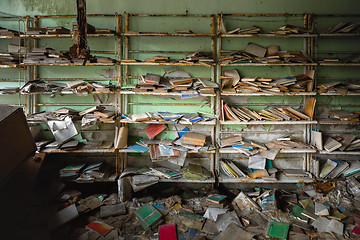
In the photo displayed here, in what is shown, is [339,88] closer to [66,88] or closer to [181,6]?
[181,6]

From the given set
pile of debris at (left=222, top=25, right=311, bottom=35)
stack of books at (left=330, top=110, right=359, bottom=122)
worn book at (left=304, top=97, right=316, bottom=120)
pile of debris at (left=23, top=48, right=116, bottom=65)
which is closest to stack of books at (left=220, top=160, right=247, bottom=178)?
worn book at (left=304, top=97, right=316, bottom=120)

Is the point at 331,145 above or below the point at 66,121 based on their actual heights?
below

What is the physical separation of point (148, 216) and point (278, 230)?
162 centimetres

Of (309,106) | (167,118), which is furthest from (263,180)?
(167,118)

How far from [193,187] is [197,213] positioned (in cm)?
67

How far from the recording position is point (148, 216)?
2906 millimetres

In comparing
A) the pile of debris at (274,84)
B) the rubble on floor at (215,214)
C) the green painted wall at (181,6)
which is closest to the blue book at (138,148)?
the rubble on floor at (215,214)

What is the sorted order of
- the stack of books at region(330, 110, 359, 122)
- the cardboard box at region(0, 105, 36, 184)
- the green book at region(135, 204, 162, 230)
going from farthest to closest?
1. the stack of books at region(330, 110, 359, 122)
2. the green book at region(135, 204, 162, 230)
3. the cardboard box at region(0, 105, 36, 184)

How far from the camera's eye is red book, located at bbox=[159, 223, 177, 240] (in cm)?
261

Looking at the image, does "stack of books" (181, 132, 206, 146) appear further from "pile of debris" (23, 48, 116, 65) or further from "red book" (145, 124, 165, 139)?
"pile of debris" (23, 48, 116, 65)

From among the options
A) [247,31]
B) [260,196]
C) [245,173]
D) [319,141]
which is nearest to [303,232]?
[260,196]

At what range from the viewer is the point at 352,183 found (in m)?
3.34

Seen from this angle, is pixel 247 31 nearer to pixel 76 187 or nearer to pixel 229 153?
pixel 229 153

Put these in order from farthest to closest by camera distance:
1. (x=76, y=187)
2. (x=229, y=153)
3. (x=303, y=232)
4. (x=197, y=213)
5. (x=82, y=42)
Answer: (x=229, y=153)
(x=76, y=187)
(x=197, y=213)
(x=303, y=232)
(x=82, y=42)
